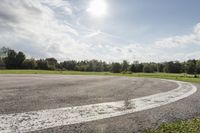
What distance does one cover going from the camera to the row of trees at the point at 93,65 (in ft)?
306

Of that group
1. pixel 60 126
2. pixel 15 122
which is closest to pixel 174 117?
pixel 60 126

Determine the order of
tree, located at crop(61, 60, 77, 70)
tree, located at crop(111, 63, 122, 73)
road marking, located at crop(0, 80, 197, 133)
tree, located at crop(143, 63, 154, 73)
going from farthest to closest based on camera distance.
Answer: tree, located at crop(61, 60, 77, 70) → tree, located at crop(111, 63, 122, 73) → tree, located at crop(143, 63, 154, 73) → road marking, located at crop(0, 80, 197, 133)

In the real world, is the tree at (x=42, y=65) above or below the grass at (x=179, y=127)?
above

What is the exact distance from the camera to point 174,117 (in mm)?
7113

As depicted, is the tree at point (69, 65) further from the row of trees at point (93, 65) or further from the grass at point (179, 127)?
the grass at point (179, 127)

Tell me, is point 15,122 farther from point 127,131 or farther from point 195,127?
point 195,127

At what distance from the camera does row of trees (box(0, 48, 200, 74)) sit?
A: 9312 cm

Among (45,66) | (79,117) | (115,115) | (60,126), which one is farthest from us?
(45,66)

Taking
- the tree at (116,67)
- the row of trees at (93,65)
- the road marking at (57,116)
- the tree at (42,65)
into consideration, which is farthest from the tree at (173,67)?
the road marking at (57,116)

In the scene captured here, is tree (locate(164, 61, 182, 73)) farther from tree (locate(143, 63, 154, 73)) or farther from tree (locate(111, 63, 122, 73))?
tree (locate(111, 63, 122, 73))

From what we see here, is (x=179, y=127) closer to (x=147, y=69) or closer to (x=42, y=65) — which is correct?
(x=42, y=65)

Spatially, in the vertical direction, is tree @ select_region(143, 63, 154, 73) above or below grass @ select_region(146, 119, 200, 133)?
above

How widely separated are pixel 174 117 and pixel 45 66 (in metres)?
96.0

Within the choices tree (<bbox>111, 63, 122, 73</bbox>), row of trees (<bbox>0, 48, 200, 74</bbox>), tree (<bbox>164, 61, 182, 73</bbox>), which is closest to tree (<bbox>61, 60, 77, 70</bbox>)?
row of trees (<bbox>0, 48, 200, 74</bbox>)
